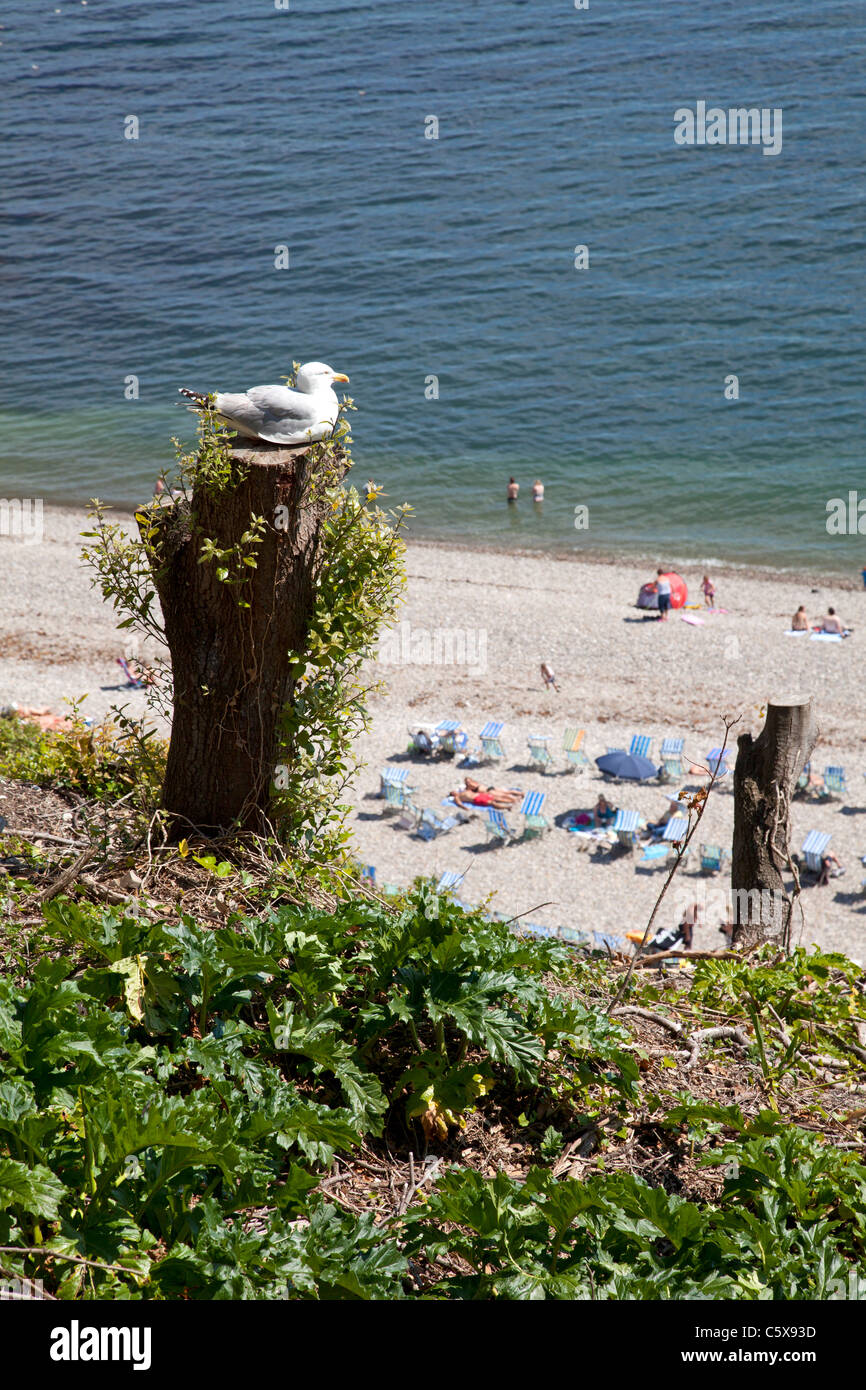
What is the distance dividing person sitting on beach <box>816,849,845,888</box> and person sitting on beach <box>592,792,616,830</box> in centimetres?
307

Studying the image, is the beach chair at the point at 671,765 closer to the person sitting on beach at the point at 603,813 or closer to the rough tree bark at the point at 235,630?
the person sitting on beach at the point at 603,813

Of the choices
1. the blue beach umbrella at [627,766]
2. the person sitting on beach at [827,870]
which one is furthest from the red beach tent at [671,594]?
the person sitting on beach at [827,870]

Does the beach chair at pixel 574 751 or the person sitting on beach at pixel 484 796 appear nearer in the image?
the person sitting on beach at pixel 484 796

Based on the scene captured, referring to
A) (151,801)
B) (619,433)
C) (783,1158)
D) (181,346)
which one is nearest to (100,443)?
(181,346)

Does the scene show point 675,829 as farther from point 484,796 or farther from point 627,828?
point 484,796

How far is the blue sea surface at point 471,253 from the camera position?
34.8m

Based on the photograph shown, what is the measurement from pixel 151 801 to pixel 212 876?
0.68 meters

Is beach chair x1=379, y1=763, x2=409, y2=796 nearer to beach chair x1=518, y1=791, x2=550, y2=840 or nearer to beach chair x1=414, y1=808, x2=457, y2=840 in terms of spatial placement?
beach chair x1=414, y1=808, x2=457, y2=840

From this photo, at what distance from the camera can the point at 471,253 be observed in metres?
51.4

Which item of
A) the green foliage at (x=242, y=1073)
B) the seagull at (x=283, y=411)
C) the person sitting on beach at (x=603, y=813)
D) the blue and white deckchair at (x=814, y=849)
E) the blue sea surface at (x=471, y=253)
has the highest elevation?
the blue sea surface at (x=471, y=253)

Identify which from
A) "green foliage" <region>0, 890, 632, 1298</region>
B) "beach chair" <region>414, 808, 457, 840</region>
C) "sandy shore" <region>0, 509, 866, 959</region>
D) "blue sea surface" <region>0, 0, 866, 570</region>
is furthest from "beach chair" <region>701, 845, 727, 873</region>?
"blue sea surface" <region>0, 0, 866, 570</region>

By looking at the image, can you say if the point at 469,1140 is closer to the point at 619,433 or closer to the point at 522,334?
the point at 619,433

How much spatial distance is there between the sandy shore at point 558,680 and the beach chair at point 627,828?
0.25 meters

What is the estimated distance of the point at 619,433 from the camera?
37.2 meters
